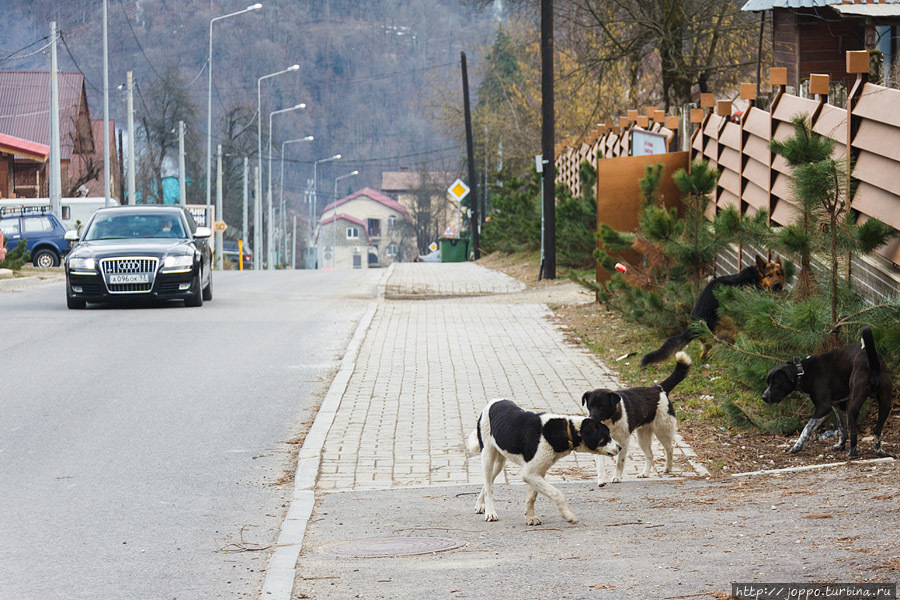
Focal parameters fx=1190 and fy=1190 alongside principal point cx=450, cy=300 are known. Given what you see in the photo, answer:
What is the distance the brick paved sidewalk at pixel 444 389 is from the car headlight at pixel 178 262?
3.24 m

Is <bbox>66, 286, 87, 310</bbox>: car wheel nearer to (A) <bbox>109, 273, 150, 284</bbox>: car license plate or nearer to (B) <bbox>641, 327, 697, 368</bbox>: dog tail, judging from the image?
(A) <bbox>109, 273, 150, 284</bbox>: car license plate

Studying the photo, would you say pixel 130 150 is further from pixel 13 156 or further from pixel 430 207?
pixel 430 207

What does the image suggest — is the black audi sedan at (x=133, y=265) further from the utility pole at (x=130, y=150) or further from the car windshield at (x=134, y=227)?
the utility pole at (x=130, y=150)

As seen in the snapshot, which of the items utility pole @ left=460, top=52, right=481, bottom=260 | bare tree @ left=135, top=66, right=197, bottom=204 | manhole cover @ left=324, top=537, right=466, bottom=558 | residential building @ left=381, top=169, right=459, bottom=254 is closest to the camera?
manhole cover @ left=324, top=537, right=466, bottom=558

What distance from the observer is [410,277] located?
96.2 ft

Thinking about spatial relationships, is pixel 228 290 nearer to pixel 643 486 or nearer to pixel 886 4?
pixel 886 4

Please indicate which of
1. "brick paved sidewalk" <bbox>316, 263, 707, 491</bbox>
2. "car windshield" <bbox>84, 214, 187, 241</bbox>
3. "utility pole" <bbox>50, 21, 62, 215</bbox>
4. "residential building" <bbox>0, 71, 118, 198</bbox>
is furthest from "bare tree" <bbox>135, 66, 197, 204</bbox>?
"brick paved sidewalk" <bbox>316, 263, 707, 491</bbox>

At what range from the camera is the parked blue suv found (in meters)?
38.1

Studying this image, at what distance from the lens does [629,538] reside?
5.53m

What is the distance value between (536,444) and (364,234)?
146412 millimetres

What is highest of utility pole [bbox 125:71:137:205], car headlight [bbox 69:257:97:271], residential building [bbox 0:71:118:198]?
residential building [bbox 0:71:118:198]

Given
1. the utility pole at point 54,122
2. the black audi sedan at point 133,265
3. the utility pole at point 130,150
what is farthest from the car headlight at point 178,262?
the utility pole at point 130,150

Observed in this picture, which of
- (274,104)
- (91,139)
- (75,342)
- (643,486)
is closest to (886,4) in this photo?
(75,342)

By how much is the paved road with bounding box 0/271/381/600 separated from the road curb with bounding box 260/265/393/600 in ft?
0.30
